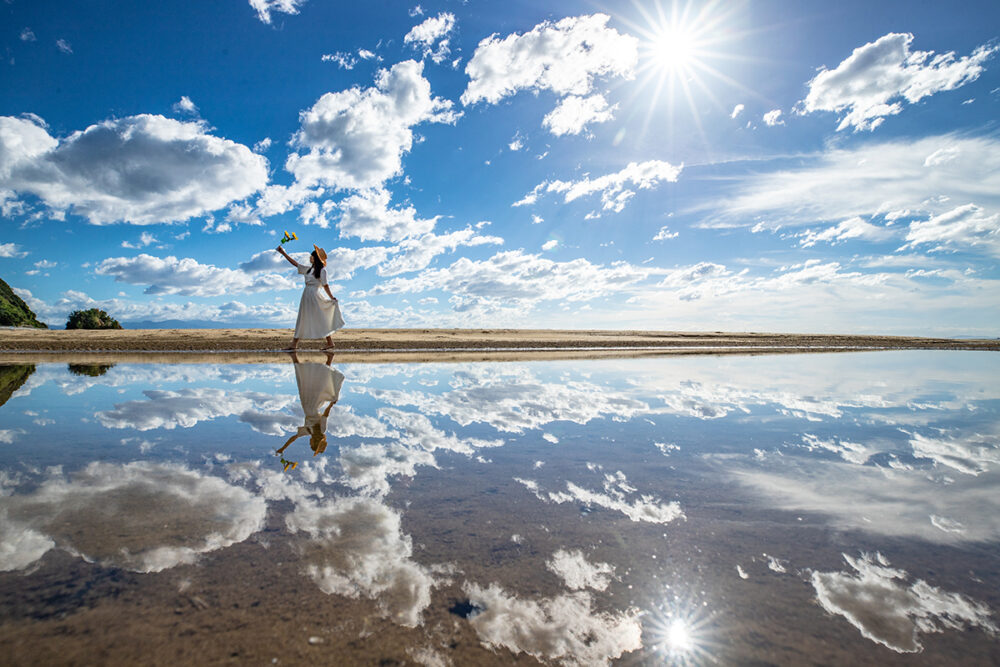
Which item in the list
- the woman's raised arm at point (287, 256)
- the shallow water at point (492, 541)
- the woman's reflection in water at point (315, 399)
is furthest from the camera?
the woman's raised arm at point (287, 256)

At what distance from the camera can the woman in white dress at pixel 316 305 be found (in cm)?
1844

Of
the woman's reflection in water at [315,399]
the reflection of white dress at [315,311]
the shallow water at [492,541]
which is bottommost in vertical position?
the shallow water at [492,541]

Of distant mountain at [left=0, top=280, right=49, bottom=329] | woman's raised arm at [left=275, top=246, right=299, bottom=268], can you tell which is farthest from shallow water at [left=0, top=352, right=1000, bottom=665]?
distant mountain at [left=0, top=280, right=49, bottom=329]

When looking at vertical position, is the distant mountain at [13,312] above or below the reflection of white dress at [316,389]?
above

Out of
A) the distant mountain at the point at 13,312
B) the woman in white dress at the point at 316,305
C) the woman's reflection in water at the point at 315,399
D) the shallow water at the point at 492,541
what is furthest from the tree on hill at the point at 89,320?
the shallow water at the point at 492,541

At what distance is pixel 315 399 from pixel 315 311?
11956 mm

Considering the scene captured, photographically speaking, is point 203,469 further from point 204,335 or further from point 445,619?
point 204,335

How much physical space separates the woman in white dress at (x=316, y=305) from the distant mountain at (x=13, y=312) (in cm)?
3491

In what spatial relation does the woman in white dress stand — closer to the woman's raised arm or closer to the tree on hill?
the woman's raised arm

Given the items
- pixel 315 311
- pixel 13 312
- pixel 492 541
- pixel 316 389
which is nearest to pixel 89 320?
pixel 13 312

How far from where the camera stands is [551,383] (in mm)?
11258

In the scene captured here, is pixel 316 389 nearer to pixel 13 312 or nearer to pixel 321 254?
pixel 321 254

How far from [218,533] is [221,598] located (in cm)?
85

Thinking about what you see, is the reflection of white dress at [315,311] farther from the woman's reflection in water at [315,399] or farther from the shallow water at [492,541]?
the shallow water at [492,541]
